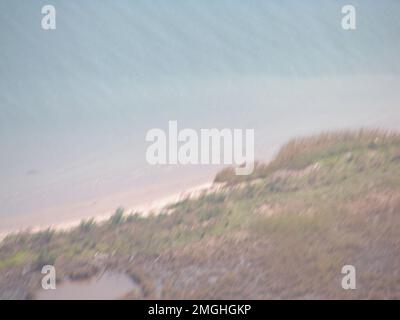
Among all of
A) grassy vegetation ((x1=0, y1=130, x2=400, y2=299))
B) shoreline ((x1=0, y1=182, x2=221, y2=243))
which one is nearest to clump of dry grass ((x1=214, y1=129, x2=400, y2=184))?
grassy vegetation ((x1=0, y1=130, x2=400, y2=299))

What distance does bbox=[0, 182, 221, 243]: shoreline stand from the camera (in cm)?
402

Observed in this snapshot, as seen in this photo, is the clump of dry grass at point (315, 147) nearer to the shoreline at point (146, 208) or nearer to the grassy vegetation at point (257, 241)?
the grassy vegetation at point (257, 241)

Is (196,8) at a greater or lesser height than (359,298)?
greater

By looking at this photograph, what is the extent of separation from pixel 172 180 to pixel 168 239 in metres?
0.45

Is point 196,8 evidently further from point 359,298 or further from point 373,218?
point 359,298

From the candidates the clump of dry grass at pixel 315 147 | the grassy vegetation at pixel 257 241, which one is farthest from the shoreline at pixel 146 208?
the clump of dry grass at pixel 315 147

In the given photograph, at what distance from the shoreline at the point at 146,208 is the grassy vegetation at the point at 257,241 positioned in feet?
0.12

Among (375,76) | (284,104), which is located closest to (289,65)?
(284,104)

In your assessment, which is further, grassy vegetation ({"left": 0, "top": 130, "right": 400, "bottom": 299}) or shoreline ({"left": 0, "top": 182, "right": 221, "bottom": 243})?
shoreline ({"left": 0, "top": 182, "right": 221, "bottom": 243})

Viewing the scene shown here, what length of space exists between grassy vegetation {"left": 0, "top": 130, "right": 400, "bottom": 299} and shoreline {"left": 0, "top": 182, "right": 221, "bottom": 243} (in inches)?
1.5

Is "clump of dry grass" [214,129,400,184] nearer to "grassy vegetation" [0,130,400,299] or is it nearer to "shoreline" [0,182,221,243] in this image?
"grassy vegetation" [0,130,400,299]

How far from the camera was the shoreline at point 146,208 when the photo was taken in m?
4.02

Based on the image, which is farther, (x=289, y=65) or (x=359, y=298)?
(x=289, y=65)
